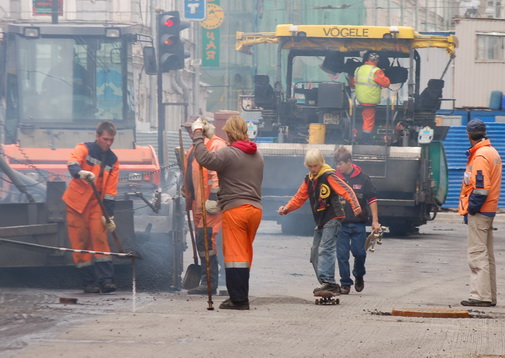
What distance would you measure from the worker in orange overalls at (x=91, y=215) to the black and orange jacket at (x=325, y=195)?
1814 mm

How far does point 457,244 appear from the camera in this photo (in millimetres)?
19203

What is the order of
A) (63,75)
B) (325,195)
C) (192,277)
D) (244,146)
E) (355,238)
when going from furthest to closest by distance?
(63,75) → (355,238) → (192,277) → (325,195) → (244,146)

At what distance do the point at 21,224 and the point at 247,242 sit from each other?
2.81 m

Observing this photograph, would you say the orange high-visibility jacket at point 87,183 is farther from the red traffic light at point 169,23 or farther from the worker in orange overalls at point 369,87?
the worker in orange overalls at point 369,87

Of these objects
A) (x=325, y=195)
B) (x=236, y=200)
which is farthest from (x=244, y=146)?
(x=325, y=195)

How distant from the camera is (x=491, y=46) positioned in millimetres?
38844

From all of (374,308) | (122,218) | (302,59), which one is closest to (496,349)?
(374,308)

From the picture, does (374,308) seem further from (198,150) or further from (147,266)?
(147,266)

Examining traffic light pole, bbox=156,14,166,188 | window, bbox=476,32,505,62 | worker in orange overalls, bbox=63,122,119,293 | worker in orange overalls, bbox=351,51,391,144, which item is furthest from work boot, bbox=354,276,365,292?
window, bbox=476,32,505,62

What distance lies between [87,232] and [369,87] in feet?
31.3

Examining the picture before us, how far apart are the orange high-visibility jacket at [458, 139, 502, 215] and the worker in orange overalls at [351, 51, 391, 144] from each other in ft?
30.8

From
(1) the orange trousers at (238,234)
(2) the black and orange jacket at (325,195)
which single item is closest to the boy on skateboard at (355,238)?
(2) the black and orange jacket at (325,195)

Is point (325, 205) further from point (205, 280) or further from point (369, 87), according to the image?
point (369, 87)

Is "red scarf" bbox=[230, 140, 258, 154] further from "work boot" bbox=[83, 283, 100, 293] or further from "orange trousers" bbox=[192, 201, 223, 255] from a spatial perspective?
"work boot" bbox=[83, 283, 100, 293]
